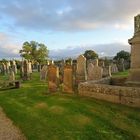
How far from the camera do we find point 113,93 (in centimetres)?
1148

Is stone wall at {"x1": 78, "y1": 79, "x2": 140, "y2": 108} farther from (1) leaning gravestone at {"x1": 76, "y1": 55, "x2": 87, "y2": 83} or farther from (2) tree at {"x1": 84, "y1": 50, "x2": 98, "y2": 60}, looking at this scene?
(2) tree at {"x1": 84, "y1": 50, "x2": 98, "y2": 60}

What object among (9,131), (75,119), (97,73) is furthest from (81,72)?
(9,131)

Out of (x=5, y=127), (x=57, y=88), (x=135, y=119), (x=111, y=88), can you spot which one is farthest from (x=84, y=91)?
(x=5, y=127)

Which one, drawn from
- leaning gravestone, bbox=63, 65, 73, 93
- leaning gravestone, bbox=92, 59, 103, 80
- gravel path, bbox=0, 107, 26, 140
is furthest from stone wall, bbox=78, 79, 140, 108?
leaning gravestone, bbox=92, 59, 103, 80

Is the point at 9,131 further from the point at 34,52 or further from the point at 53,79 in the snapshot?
the point at 34,52

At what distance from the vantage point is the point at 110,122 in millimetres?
9039

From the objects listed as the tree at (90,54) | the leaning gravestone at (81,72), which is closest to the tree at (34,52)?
the tree at (90,54)

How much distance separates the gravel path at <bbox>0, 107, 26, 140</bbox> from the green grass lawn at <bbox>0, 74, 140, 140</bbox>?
189mm

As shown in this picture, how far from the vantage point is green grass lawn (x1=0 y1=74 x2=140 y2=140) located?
316 inches

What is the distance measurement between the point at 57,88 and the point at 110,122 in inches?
293

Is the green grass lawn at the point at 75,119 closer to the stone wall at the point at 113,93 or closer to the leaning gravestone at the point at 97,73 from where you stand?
the stone wall at the point at 113,93

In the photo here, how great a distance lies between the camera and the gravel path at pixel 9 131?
26.8ft

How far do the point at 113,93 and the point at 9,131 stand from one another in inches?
201

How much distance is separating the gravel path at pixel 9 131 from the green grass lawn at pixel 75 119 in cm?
19
